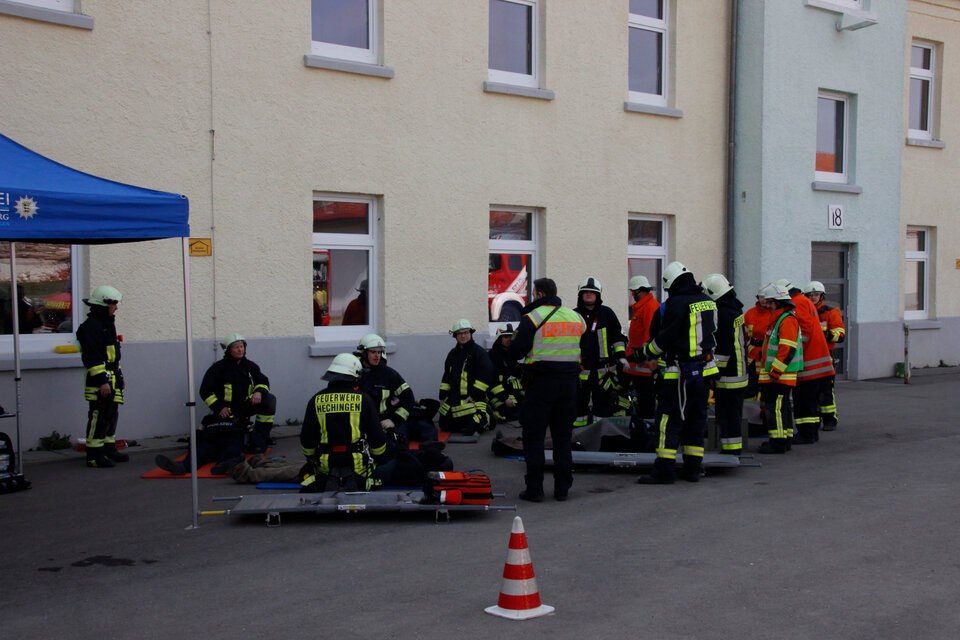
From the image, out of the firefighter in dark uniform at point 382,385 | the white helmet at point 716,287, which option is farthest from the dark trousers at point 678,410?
the firefighter in dark uniform at point 382,385

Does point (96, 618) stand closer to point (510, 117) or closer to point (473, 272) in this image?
point (473, 272)

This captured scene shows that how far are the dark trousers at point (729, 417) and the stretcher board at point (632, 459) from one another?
41 centimetres

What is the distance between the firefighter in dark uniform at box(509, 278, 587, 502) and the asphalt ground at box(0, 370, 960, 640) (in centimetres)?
29

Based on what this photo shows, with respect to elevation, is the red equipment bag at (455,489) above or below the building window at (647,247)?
below

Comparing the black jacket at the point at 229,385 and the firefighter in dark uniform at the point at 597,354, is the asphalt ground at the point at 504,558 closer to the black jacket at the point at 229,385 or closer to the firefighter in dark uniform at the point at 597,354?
the black jacket at the point at 229,385

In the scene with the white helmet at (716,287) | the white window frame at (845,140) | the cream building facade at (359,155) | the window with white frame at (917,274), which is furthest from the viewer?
the window with white frame at (917,274)

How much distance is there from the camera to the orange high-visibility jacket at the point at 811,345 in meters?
11.1

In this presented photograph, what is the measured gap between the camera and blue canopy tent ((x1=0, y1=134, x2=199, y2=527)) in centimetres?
636

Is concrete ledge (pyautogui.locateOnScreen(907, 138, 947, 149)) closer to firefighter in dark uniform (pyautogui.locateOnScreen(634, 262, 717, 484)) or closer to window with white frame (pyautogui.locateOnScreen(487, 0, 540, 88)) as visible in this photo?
Result: window with white frame (pyautogui.locateOnScreen(487, 0, 540, 88))

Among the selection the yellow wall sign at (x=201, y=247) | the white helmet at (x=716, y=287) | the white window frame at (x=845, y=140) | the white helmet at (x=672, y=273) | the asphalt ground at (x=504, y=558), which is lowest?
the asphalt ground at (x=504, y=558)

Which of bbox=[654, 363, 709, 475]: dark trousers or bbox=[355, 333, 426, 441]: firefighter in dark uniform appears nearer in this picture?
bbox=[654, 363, 709, 475]: dark trousers

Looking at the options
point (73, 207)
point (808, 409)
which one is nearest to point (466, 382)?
point (808, 409)

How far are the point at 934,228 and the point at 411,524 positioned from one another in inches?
638

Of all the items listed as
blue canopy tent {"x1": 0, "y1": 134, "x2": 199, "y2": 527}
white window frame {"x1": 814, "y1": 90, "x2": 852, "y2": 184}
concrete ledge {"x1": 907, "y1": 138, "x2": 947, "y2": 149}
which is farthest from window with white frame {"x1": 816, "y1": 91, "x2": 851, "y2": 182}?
blue canopy tent {"x1": 0, "y1": 134, "x2": 199, "y2": 527}
